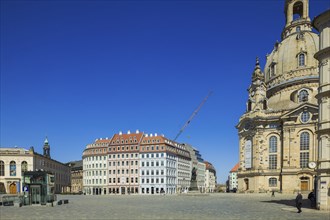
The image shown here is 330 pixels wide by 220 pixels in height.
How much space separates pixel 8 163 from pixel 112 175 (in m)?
43.3

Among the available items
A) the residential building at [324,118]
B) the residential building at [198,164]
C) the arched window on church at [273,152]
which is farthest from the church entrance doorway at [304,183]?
the residential building at [198,164]

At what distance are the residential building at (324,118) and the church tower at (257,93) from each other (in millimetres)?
57898

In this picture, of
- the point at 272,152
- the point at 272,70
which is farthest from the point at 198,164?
the point at 272,152

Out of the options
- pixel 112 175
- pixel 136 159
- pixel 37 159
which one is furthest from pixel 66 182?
pixel 37 159

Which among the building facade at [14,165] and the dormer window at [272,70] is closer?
the building facade at [14,165]

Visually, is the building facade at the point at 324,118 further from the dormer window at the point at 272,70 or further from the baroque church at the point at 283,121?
the dormer window at the point at 272,70

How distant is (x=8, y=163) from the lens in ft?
283

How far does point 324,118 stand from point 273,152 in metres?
55.6

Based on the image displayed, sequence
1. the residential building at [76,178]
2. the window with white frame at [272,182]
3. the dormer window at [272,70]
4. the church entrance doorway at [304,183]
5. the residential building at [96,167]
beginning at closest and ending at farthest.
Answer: the church entrance doorway at [304,183], the window with white frame at [272,182], the dormer window at [272,70], the residential building at [96,167], the residential building at [76,178]

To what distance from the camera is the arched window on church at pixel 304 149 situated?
77125 mm

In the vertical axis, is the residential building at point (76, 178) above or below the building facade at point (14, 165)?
below

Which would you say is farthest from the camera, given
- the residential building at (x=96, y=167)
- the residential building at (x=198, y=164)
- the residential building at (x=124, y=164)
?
the residential building at (x=198, y=164)

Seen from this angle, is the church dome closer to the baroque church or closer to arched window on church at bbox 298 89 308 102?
the baroque church

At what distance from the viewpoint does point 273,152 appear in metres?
82.9
